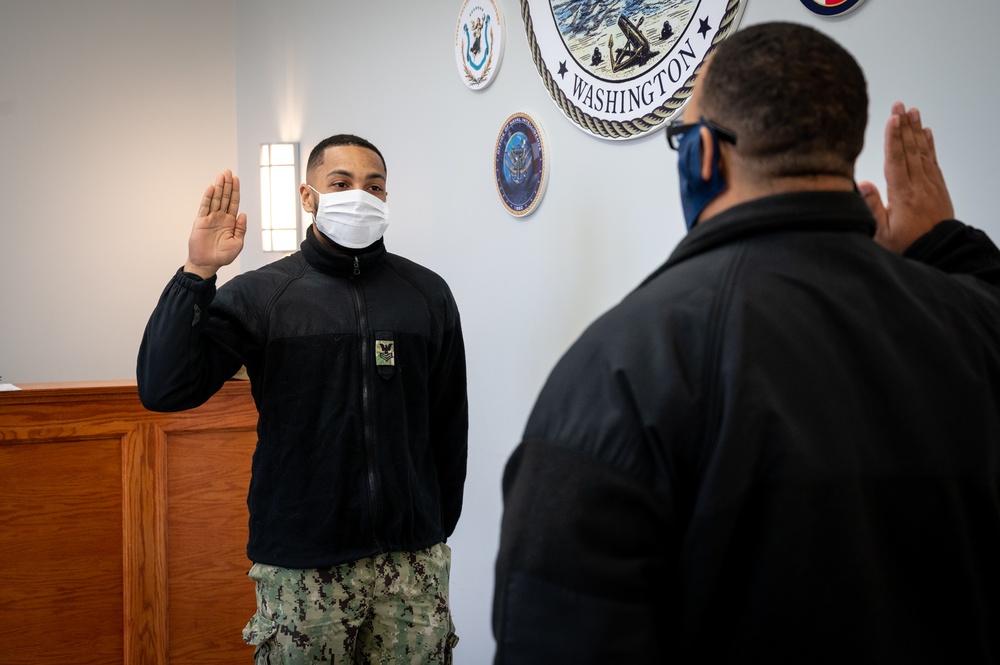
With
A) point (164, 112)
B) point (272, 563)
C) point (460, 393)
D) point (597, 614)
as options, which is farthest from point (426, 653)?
point (164, 112)

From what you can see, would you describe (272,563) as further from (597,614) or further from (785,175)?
(785,175)

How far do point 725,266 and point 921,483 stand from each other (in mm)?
270

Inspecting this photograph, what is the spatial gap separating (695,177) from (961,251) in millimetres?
445

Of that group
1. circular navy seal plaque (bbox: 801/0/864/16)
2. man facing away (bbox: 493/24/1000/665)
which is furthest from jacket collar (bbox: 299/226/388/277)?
man facing away (bbox: 493/24/1000/665)

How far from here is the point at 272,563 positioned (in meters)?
1.79

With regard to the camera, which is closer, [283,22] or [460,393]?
[460,393]

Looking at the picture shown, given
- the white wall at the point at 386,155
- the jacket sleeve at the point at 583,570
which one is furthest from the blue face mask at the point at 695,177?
the white wall at the point at 386,155

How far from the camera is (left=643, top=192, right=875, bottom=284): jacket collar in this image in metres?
0.84

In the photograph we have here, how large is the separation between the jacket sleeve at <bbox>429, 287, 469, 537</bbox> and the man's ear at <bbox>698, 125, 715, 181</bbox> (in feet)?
3.90

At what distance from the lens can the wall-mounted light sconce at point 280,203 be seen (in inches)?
157

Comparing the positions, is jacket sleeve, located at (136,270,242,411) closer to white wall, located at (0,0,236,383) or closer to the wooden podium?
A: the wooden podium

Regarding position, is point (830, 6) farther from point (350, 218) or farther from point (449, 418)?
point (449, 418)

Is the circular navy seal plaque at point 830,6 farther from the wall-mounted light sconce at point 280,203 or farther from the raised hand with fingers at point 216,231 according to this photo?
the wall-mounted light sconce at point 280,203

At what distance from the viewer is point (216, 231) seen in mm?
1809
